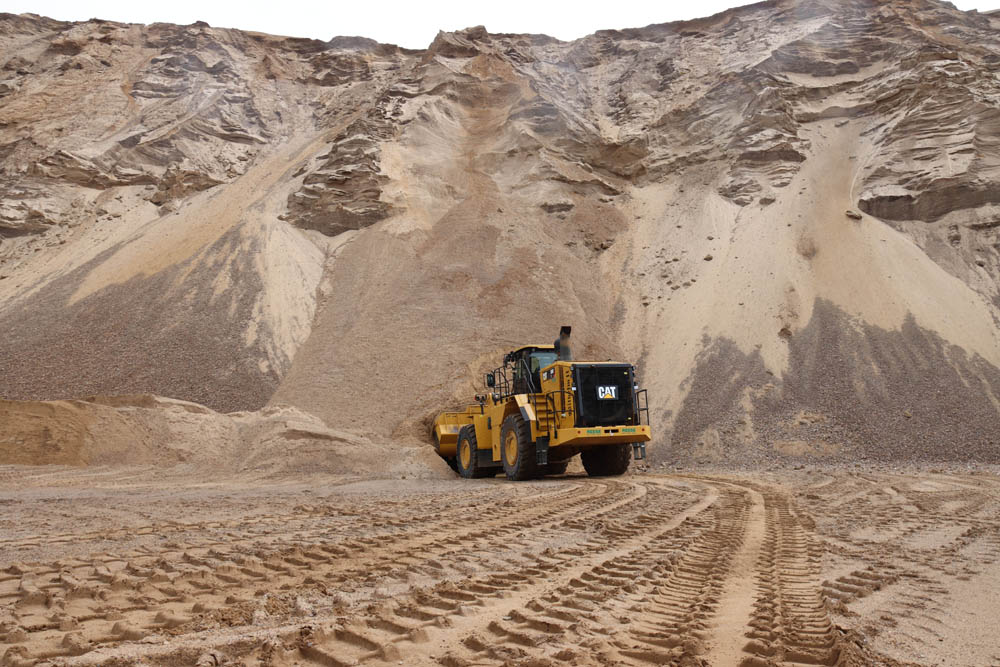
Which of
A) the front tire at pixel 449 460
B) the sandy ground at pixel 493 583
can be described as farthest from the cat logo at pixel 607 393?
the front tire at pixel 449 460

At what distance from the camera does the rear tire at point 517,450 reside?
43.1ft

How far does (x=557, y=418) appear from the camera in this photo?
43.1 ft

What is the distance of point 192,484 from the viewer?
1200cm

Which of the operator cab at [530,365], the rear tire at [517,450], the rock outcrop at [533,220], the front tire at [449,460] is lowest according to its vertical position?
the front tire at [449,460]

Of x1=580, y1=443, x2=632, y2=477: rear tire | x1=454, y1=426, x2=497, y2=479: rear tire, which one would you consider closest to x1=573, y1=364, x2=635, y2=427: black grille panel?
x1=580, y1=443, x2=632, y2=477: rear tire

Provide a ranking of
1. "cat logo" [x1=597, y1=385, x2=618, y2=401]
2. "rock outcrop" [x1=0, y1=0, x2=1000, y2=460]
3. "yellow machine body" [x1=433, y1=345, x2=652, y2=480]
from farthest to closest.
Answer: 1. "rock outcrop" [x1=0, y1=0, x2=1000, y2=460]
2. "cat logo" [x1=597, y1=385, x2=618, y2=401]
3. "yellow machine body" [x1=433, y1=345, x2=652, y2=480]

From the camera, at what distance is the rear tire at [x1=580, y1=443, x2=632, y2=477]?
14.1m

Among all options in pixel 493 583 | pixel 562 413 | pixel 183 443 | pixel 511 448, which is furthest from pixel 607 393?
pixel 183 443

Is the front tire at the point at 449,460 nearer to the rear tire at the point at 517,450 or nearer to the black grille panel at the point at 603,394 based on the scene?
the rear tire at the point at 517,450

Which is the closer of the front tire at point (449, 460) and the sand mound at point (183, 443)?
the sand mound at point (183, 443)

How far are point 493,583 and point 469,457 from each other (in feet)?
36.8

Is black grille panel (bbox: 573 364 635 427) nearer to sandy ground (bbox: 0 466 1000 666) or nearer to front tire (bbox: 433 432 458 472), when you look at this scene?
sandy ground (bbox: 0 466 1000 666)

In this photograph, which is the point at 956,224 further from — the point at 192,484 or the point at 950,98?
the point at 192,484

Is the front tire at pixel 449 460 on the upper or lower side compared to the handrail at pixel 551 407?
lower
